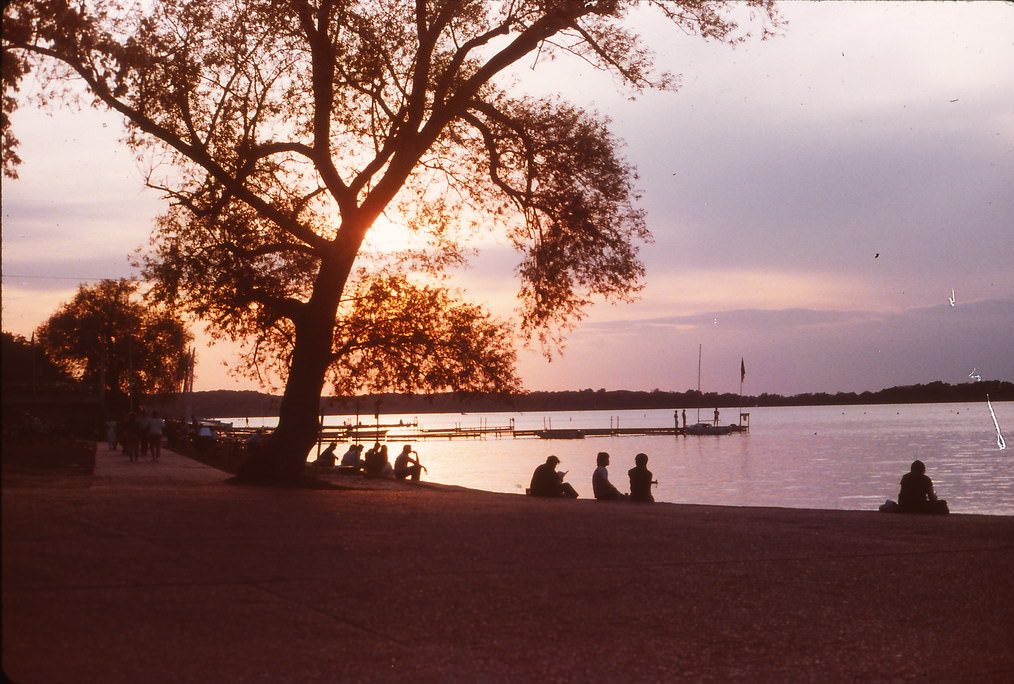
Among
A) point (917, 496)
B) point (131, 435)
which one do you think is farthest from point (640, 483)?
point (131, 435)

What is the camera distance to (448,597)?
21.6 ft

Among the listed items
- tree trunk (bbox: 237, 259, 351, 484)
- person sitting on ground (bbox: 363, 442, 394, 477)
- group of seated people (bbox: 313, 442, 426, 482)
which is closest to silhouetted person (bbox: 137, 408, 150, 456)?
group of seated people (bbox: 313, 442, 426, 482)

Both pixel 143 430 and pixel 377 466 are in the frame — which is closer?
pixel 377 466

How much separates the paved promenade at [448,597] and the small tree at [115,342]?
1.56 feet

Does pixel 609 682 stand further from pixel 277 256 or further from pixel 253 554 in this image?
pixel 277 256

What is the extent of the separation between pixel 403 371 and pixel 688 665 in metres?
11.2

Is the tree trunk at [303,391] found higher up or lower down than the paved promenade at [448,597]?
higher up

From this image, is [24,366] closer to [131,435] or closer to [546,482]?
[546,482]

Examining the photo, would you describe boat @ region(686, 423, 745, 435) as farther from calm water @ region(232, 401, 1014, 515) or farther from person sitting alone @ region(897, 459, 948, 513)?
person sitting alone @ region(897, 459, 948, 513)

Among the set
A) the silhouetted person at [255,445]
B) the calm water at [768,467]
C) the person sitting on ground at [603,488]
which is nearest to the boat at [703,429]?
the calm water at [768,467]

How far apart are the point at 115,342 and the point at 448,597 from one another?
312 cm

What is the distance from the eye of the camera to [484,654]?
5.70 m

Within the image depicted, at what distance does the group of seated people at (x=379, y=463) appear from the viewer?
29.3 metres

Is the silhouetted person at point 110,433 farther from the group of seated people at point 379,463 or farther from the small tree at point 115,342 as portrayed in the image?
the group of seated people at point 379,463
